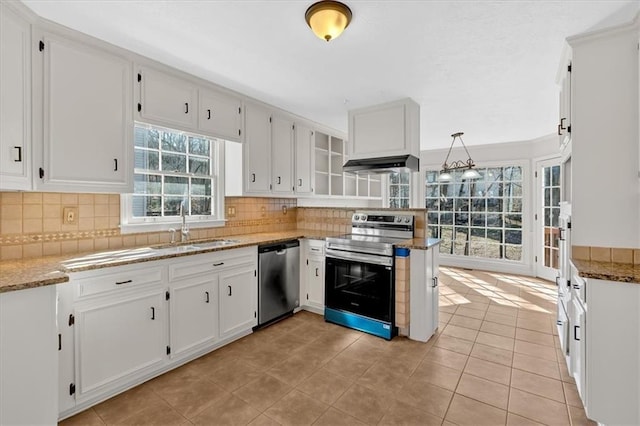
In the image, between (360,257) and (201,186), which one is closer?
(360,257)

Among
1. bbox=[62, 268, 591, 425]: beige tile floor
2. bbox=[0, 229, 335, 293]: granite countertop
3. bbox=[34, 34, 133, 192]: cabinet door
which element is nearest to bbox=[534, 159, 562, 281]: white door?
bbox=[62, 268, 591, 425]: beige tile floor

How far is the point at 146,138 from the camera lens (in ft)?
9.25

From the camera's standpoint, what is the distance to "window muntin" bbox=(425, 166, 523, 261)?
562cm

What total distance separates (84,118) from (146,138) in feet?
2.18

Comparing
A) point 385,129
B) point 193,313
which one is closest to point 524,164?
point 385,129

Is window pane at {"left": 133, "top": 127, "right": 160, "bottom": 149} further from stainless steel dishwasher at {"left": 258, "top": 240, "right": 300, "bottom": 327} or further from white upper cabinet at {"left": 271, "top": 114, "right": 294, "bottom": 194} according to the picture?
stainless steel dishwasher at {"left": 258, "top": 240, "right": 300, "bottom": 327}

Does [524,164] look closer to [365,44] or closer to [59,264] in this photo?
[365,44]

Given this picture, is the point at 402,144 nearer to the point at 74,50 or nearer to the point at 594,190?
the point at 594,190

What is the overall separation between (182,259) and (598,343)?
283 centimetres

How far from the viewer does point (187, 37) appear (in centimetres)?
214

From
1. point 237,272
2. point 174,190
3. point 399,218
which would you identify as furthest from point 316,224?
point 174,190

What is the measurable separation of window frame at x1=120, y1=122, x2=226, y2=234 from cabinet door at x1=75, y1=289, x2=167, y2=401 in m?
0.74

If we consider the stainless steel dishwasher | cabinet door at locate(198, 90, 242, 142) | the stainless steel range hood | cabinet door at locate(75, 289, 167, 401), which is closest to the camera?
cabinet door at locate(75, 289, 167, 401)

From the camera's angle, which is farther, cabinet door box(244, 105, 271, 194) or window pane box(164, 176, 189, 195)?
cabinet door box(244, 105, 271, 194)
